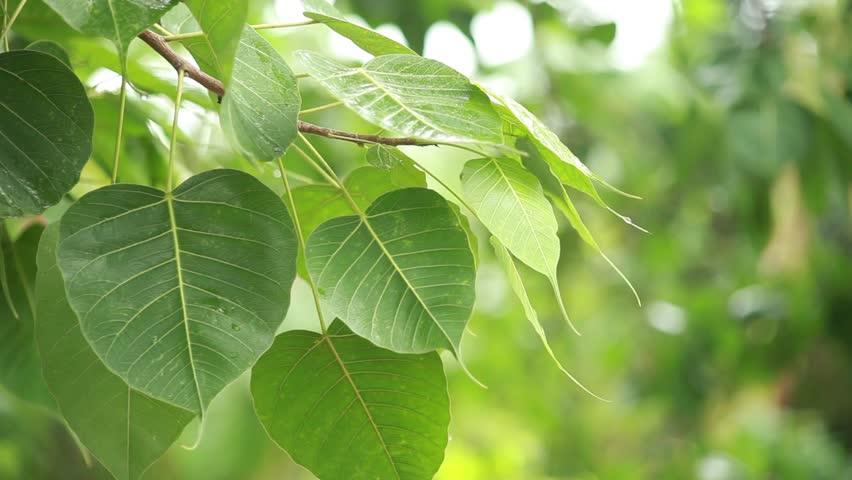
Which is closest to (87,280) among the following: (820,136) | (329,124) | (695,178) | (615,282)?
(329,124)

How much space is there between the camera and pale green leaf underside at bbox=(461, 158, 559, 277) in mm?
319

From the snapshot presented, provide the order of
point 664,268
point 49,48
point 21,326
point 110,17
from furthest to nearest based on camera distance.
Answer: point 664,268 < point 21,326 < point 49,48 < point 110,17

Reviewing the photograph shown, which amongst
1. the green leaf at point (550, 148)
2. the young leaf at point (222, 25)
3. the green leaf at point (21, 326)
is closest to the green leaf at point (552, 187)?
the green leaf at point (550, 148)

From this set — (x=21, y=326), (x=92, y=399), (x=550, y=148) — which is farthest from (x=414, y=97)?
(x=21, y=326)

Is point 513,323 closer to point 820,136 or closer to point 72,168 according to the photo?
point 820,136

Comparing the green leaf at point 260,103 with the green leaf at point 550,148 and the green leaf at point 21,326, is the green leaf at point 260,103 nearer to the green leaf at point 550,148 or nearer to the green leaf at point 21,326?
the green leaf at point 550,148

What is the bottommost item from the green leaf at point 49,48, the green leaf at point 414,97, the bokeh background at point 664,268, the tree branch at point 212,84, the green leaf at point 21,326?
the green leaf at point 21,326

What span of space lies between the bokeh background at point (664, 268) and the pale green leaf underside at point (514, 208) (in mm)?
425

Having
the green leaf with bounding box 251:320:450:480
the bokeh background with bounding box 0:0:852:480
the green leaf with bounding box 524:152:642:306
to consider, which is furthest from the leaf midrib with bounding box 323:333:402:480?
the bokeh background with bounding box 0:0:852:480

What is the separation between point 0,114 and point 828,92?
1.37 metres

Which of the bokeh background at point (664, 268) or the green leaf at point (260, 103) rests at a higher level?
the bokeh background at point (664, 268)

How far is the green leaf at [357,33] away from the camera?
34 cm

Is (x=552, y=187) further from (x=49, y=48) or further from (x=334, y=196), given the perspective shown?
(x=49, y=48)

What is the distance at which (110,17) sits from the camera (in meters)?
0.26
